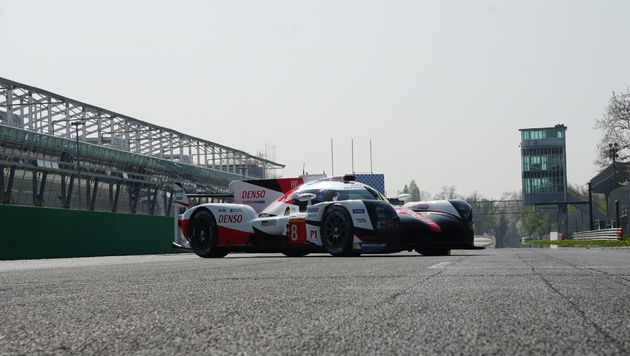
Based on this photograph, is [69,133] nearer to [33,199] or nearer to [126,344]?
[33,199]

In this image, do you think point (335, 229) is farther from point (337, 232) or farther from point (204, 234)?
point (204, 234)

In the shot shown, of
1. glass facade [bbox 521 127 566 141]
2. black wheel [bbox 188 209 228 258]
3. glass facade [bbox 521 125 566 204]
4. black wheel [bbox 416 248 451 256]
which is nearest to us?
black wheel [bbox 416 248 451 256]

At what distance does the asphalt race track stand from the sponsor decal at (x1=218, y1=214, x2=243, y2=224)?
9.35m

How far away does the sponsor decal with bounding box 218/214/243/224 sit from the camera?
1648 cm

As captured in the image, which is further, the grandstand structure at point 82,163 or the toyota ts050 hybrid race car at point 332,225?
the grandstand structure at point 82,163

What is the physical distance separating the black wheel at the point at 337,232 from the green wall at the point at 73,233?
34.3 ft

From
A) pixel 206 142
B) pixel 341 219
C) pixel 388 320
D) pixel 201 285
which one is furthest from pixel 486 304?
pixel 206 142

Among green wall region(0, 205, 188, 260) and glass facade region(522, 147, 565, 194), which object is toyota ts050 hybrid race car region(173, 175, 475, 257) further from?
glass facade region(522, 147, 565, 194)

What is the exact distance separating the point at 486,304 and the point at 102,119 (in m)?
49.8

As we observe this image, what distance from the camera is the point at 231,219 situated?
54.2ft

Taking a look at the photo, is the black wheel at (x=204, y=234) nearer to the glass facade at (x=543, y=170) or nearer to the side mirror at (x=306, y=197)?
the side mirror at (x=306, y=197)

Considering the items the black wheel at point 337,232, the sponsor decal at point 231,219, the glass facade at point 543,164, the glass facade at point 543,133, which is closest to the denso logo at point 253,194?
the sponsor decal at point 231,219

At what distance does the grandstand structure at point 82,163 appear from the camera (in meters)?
40.8

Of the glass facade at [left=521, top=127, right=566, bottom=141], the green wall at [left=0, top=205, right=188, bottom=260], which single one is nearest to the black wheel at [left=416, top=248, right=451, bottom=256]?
the green wall at [left=0, top=205, right=188, bottom=260]
